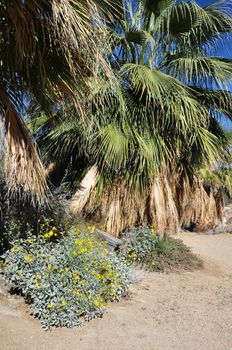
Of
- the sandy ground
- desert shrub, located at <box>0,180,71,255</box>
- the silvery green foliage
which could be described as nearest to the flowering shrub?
the sandy ground

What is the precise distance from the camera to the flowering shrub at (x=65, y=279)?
4301 millimetres

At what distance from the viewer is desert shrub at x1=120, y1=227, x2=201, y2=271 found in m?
7.21

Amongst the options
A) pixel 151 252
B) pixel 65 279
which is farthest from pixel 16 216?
pixel 151 252

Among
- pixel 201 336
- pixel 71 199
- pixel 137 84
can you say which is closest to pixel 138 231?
pixel 71 199

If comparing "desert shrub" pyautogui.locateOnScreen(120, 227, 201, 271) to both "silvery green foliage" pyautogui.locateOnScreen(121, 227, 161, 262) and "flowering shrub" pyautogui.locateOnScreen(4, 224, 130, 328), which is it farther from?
"flowering shrub" pyautogui.locateOnScreen(4, 224, 130, 328)

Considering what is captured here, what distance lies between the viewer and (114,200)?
751 cm

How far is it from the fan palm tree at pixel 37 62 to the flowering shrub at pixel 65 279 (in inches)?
34.3

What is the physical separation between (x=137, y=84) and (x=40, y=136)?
237cm

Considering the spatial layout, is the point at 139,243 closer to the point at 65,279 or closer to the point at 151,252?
the point at 151,252

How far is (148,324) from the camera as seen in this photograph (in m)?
4.59

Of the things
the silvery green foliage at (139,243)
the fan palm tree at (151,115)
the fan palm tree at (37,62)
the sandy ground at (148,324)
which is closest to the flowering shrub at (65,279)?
the sandy ground at (148,324)

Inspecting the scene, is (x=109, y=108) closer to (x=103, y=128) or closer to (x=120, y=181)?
(x=103, y=128)

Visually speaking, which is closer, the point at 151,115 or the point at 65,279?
the point at 65,279

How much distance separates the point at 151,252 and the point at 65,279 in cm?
325
